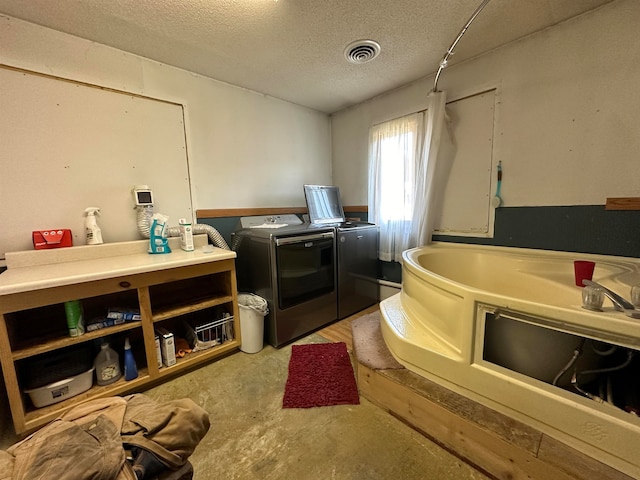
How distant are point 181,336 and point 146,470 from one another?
1.62 m

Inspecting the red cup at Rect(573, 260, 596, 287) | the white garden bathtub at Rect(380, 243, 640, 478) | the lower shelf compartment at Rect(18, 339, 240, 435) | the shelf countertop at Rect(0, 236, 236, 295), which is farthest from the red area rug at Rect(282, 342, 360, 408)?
the red cup at Rect(573, 260, 596, 287)

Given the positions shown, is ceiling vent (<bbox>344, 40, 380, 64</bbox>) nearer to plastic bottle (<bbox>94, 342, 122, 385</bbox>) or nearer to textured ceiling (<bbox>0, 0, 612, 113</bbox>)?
textured ceiling (<bbox>0, 0, 612, 113</bbox>)

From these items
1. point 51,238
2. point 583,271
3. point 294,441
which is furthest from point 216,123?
point 583,271

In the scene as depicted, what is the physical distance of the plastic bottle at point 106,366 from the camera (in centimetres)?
145

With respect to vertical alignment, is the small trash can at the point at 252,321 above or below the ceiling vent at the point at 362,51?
below

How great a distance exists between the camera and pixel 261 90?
2412 millimetres

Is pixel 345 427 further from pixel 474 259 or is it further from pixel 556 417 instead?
pixel 474 259

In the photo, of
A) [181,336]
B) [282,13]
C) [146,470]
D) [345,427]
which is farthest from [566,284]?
[181,336]

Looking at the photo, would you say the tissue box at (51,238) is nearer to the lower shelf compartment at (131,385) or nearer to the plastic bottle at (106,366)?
the plastic bottle at (106,366)

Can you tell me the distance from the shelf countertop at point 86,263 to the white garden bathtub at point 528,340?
1.26 meters

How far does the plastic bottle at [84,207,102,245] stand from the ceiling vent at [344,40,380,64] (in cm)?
204

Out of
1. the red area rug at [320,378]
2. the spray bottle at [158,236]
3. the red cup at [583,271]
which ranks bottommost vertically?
the red area rug at [320,378]

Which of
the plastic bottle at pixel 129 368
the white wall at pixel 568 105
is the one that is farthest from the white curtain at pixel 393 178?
the plastic bottle at pixel 129 368

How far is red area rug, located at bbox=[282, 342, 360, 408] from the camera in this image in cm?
145
